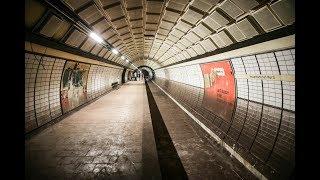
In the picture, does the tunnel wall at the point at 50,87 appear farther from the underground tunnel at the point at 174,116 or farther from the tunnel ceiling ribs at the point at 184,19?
the tunnel ceiling ribs at the point at 184,19

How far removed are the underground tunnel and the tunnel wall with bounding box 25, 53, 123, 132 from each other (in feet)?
0.14

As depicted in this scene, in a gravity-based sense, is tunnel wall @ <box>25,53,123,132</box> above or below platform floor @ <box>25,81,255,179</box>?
above

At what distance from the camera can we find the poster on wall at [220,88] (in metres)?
9.73

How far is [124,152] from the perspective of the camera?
20.3 ft

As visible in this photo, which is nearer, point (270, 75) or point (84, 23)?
point (270, 75)

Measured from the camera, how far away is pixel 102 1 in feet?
22.3

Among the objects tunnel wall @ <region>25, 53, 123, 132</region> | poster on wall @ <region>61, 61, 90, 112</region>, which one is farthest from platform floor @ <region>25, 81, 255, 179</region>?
poster on wall @ <region>61, 61, 90, 112</region>

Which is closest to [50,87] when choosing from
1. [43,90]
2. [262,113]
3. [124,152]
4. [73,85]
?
[43,90]

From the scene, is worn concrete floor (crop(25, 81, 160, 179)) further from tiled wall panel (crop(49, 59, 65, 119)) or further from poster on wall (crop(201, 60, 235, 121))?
poster on wall (crop(201, 60, 235, 121))

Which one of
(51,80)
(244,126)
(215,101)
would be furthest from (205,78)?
(51,80)

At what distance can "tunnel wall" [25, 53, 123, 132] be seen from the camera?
7.50 meters

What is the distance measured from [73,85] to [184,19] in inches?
269
